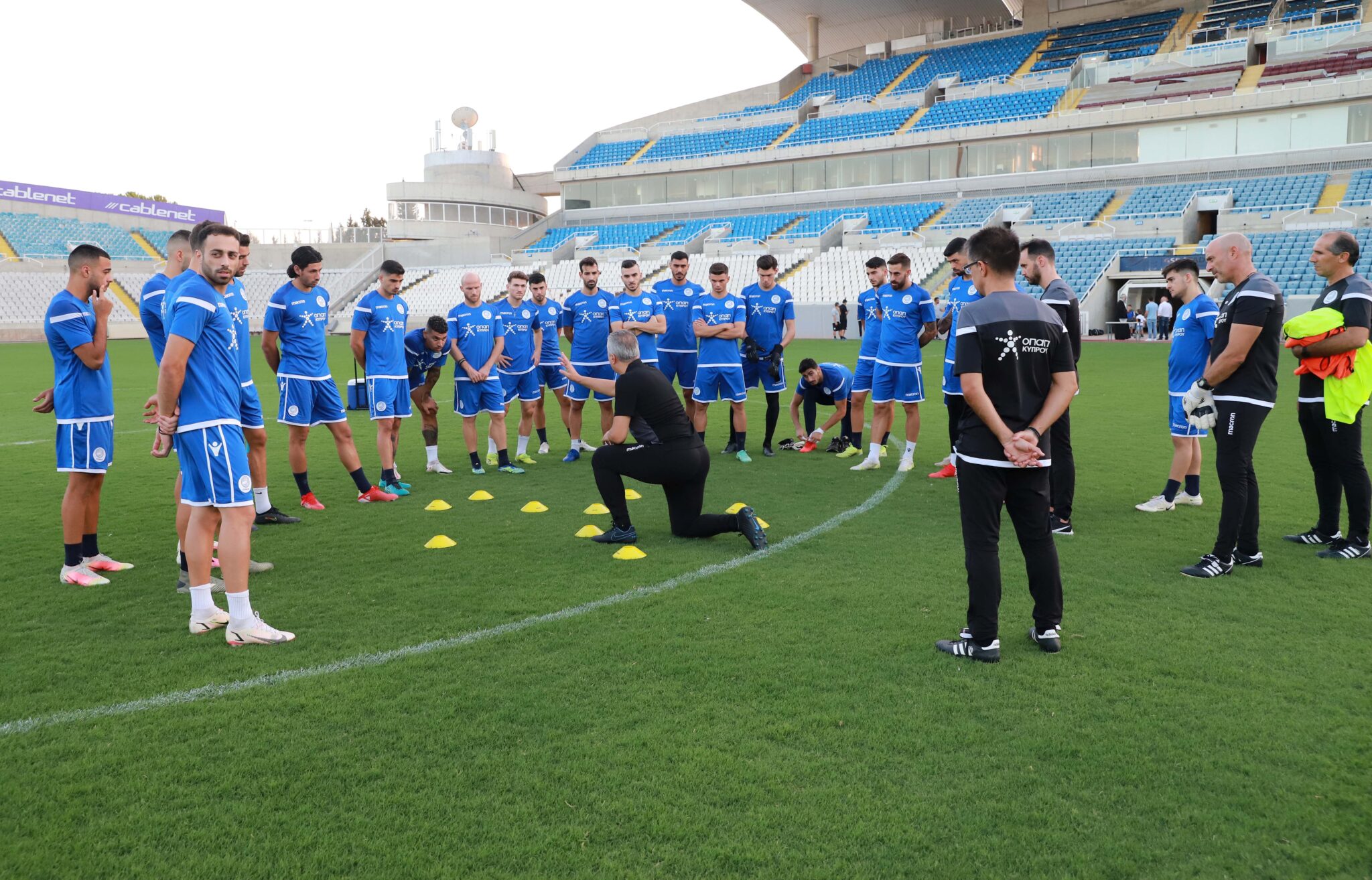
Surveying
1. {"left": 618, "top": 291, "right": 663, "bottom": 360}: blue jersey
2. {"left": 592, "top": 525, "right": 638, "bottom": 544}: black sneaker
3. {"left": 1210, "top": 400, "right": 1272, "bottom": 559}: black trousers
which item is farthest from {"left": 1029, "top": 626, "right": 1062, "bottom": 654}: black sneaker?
{"left": 618, "top": 291, "right": 663, "bottom": 360}: blue jersey

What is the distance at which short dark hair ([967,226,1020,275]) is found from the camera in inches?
165

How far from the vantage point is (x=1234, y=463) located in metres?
5.57

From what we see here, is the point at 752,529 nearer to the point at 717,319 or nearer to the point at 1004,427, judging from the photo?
the point at 1004,427

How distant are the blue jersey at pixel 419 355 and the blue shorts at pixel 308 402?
5.89ft

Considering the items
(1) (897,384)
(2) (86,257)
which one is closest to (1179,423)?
(1) (897,384)

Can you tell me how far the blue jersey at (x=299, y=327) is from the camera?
7.69 meters

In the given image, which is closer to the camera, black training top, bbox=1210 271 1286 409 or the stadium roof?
black training top, bbox=1210 271 1286 409

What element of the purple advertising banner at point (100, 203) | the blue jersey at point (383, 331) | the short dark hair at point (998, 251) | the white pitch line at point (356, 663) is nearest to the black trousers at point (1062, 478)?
the white pitch line at point (356, 663)

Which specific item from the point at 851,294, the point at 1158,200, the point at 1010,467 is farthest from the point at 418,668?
the point at 1158,200

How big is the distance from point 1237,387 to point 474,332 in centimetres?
683

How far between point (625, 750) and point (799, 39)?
65.2 m

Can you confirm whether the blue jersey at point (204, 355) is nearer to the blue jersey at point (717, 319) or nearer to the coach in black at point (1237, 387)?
the coach in black at point (1237, 387)

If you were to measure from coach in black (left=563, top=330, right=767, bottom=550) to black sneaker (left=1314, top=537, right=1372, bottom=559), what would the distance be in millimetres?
3648

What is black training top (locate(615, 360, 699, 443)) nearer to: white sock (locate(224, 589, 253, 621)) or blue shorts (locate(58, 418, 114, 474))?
white sock (locate(224, 589, 253, 621))
